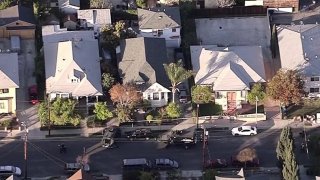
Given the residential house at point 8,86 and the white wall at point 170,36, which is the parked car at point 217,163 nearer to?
the white wall at point 170,36

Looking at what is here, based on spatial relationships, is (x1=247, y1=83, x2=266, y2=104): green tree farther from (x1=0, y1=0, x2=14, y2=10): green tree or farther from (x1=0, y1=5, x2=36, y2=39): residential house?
(x1=0, y1=0, x2=14, y2=10): green tree

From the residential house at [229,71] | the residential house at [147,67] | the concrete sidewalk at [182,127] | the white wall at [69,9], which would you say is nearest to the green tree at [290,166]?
the concrete sidewalk at [182,127]

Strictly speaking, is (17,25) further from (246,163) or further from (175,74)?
(246,163)

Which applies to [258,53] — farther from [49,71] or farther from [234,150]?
[49,71]

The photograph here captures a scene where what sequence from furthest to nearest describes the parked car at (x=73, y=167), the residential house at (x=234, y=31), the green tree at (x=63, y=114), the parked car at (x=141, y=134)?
the residential house at (x=234, y=31) < the green tree at (x=63, y=114) < the parked car at (x=141, y=134) < the parked car at (x=73, y=167)

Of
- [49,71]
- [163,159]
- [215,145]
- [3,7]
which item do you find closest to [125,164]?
[163,159]

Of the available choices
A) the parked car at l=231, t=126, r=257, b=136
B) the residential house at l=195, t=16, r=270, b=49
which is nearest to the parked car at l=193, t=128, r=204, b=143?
the parked car at l=231, t=126, r=257, b=136

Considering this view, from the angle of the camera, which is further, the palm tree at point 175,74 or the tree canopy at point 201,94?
the tree canopy at point 201,94
